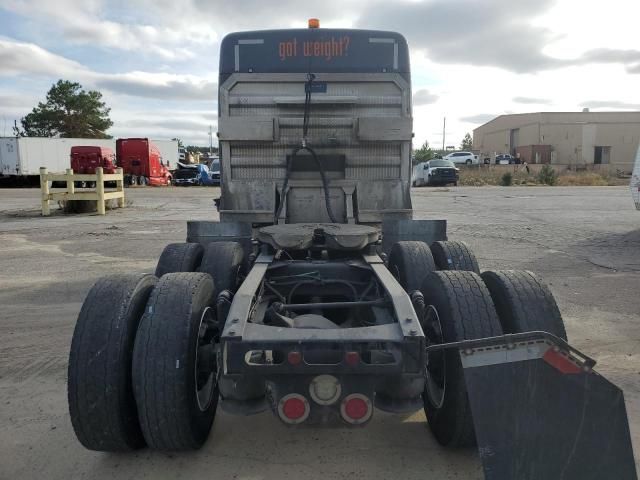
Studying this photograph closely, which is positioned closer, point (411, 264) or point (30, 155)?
point (411, 264)

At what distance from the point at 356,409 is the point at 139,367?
4.04ft

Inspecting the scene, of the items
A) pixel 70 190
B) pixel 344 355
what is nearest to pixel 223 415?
pixel 344 355

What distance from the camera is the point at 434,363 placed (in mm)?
3330

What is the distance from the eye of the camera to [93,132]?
55.4 metres

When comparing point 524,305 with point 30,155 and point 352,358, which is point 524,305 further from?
point 30,155

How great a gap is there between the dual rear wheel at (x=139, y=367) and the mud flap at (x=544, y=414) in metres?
1.57

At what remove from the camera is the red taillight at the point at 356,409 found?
104 inches

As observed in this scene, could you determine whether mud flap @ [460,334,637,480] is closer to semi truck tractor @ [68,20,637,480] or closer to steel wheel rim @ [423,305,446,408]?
semi truck tractor @ [68,20,637,480]

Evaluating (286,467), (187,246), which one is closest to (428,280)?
(286,467)

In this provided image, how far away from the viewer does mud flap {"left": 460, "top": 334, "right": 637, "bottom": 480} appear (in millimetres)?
2377

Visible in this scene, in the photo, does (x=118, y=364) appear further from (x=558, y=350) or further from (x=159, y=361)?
(x=558, y=350)

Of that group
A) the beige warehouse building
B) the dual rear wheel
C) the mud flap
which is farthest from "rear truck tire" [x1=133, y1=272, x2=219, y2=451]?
the beige warehouse building

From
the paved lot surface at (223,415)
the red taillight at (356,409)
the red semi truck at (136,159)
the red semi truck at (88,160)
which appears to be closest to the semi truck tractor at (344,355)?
the red taillight at (356,409)

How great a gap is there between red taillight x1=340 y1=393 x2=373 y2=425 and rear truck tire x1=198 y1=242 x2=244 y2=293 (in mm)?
2262
